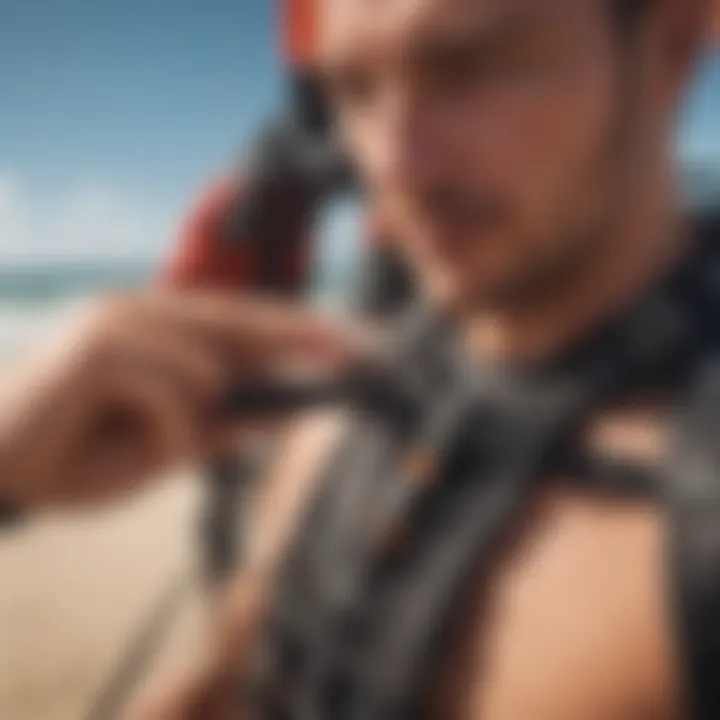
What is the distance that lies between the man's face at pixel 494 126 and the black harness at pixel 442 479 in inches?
1.1

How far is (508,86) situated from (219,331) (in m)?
0.11

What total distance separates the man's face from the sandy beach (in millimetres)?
256

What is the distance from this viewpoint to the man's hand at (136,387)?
0.30m

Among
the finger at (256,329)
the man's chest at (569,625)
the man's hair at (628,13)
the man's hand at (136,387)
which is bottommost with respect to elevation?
the man's chest at (569,625)

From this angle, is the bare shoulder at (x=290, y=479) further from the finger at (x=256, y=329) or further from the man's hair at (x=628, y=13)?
the man's hair at (x=628, y=13)

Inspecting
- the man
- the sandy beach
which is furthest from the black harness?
the sandy beach

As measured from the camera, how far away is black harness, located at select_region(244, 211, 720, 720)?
25cm

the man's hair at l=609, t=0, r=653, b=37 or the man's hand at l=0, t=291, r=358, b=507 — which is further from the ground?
the man's hair at l=609, t=0, r=653, b=37

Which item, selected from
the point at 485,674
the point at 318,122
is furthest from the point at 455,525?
the point at 318,122

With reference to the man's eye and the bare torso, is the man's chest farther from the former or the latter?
the man's eye

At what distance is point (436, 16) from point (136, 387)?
0.13 m

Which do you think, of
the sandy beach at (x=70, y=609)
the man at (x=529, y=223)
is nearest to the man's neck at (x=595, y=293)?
the man at (x=529, y=223)

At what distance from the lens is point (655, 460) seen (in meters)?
0.24

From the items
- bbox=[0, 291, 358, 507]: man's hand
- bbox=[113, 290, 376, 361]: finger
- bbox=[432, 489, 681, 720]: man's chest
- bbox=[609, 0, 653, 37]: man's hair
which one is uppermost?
bbox=[609, 0, 653, 37]: man's hair
